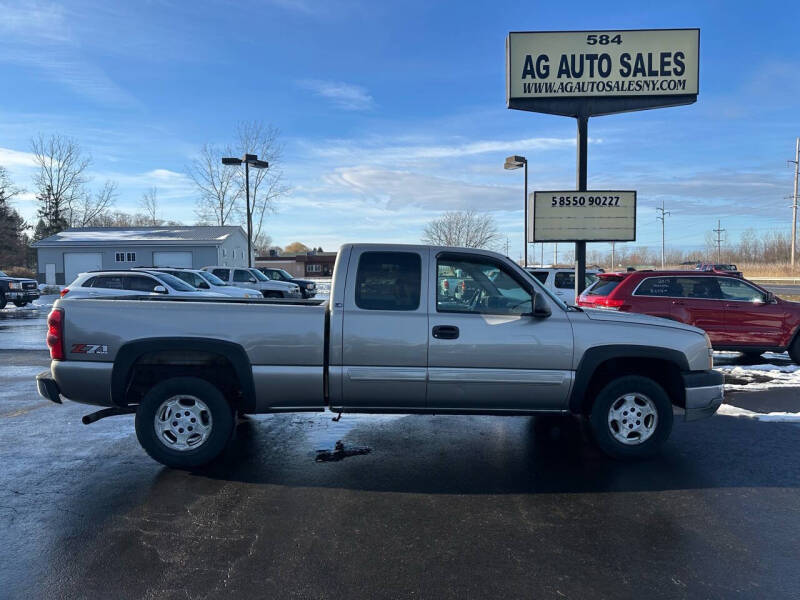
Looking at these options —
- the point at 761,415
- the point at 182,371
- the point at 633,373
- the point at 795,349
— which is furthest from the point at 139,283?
the point at 795,349

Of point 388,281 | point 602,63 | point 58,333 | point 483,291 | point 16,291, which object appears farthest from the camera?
point 16,291

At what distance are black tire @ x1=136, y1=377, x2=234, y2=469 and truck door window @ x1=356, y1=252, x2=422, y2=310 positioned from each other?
1.49 meters

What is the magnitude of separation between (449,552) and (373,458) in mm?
1834

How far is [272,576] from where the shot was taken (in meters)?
3.18

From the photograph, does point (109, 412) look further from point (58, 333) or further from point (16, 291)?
point (16, 291)

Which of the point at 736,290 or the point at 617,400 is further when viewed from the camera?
the point at 736,290

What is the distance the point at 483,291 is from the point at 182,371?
275cm

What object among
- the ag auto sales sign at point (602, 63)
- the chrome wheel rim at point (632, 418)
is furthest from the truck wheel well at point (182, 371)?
the ag auto sales sign at point (602, 63)

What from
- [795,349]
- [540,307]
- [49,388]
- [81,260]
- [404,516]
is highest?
[81,260]

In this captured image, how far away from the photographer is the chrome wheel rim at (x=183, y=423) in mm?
4812

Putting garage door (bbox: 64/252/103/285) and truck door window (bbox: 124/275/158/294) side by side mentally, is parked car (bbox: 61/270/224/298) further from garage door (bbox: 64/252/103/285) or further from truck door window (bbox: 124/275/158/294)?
garage door (bbox: 64/252/103/285)

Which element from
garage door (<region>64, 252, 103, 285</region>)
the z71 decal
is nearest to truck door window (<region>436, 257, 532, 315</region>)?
the z71 decal

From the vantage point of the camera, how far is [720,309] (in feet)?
32.9

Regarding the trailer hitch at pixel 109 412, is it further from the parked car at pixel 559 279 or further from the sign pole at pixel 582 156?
the parked car at pixel 559 279
